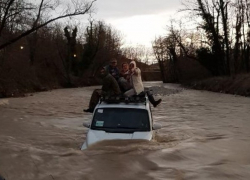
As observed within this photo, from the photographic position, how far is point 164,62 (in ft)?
331

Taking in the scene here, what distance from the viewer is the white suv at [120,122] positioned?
30.8ft

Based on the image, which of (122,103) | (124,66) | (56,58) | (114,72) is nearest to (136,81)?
(124,66)

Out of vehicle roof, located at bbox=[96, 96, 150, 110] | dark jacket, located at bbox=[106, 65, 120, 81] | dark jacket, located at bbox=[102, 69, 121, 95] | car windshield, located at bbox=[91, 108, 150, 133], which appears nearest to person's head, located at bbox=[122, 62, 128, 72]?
dark jacket, located at bbox=[106, 65, 120, 81]

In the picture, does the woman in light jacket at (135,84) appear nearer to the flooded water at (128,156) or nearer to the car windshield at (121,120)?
the flooded water at (128,156)

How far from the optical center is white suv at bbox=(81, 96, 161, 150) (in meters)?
9.39

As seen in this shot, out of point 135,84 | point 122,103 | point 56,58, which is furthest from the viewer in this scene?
point 56,58

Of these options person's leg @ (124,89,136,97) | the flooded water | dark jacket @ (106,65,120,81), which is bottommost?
the flooded water

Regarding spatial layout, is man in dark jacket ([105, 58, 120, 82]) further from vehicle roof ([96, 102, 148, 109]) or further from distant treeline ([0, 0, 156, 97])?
distant treeline ([0, 0, 156, 97])

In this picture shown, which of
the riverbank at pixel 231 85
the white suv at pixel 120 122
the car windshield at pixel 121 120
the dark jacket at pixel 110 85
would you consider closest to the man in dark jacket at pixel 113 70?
the dark jacket at pixel 110 85

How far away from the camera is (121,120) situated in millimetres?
9852

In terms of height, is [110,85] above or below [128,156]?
above

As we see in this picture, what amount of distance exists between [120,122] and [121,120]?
2.5 inches

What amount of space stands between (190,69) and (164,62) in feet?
120

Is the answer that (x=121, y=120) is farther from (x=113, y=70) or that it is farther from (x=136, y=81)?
A: (x=113, y=70)
